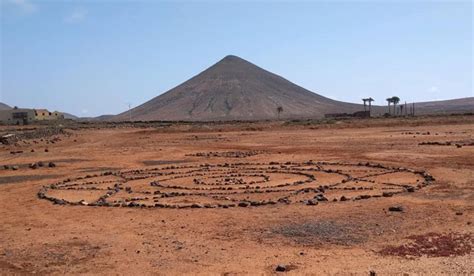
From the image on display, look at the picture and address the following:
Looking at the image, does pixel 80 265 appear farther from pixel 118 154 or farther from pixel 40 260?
pixel 118 154

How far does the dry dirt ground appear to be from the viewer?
9344mm

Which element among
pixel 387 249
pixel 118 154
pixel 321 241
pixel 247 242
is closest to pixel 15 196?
pixel 247 242

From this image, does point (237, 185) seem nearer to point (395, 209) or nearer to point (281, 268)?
point (395, 209)

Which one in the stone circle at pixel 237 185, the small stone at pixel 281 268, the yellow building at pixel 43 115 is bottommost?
the small stone at pixel 281 268

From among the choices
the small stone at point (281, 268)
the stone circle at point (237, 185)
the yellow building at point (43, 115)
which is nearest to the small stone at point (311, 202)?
the stone circle at point (237, 185)

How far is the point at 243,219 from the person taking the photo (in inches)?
502

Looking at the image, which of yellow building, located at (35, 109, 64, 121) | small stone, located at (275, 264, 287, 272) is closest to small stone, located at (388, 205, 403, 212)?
small stone, located at (275, 264, 287, 272)

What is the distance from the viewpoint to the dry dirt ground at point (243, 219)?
9.34m

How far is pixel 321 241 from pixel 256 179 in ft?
33.3

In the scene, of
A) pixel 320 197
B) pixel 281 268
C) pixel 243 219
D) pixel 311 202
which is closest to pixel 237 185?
pixel 320 197

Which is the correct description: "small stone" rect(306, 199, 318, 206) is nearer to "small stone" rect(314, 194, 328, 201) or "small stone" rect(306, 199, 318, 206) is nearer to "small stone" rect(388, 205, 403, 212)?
"small stone" rect(314, 194, 328, 201)

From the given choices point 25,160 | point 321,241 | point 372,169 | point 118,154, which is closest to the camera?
point 321,241

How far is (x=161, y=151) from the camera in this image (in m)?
36.2

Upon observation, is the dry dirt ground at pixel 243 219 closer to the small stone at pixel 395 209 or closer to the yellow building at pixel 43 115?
the small stone at pixel 395 209
